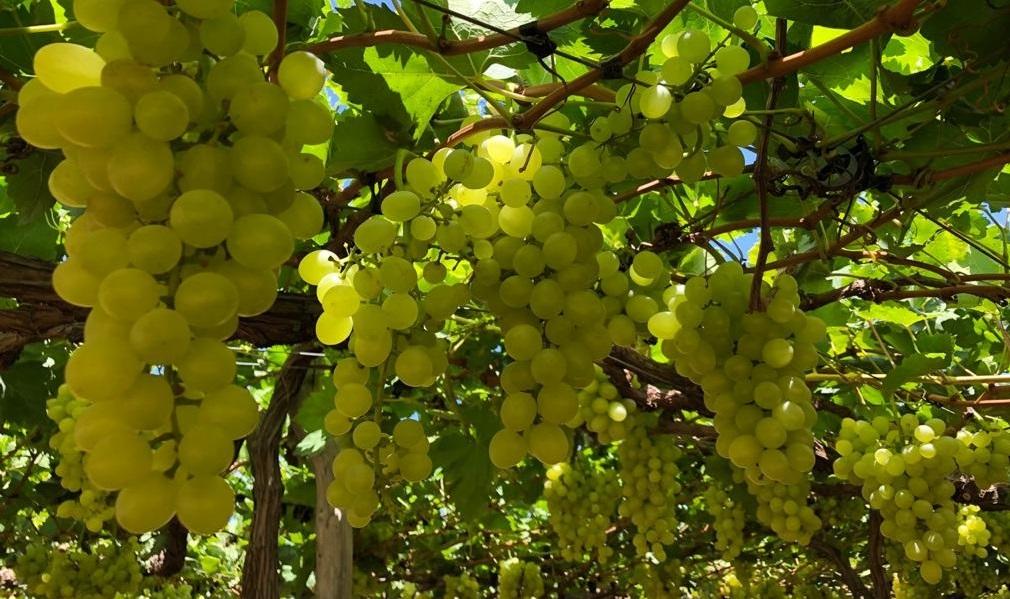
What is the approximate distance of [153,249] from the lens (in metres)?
0.55

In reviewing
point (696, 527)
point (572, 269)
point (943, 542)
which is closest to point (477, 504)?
point (943, 542)

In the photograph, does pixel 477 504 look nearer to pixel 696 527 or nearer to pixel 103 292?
pixel 103 292

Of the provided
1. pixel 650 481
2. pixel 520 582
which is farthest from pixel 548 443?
pixel 520 582

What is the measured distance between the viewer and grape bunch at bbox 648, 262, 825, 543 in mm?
1090

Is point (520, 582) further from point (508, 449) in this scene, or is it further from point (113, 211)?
point (113, 211)

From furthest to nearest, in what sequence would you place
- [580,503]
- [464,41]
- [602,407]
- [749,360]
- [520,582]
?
1. [520,582]
2. [580,503]
3. [602,407]
4. [749,360]
5. [464,41]

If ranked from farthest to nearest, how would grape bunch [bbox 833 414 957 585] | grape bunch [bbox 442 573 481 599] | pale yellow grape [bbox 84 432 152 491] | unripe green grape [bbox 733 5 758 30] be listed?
grape bunch [bbox 442 573 481 599] < grape bunch [bbox 833 414 957 585] < unripe green grape [bbox 733 5 758 30] < pale yellow grape [bbox 84 432 152 491]

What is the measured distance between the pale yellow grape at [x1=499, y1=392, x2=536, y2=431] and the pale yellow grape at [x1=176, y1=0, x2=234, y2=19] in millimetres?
449

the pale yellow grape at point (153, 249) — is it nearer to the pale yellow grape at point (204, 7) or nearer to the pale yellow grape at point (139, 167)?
the pale yellow grape at point (139, 167)

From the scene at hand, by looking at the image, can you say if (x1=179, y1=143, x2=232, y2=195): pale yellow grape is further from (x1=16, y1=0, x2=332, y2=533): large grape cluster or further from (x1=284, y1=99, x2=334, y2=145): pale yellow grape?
(x1=284, y1=99, x2=334, y2=145): pale yellow grape

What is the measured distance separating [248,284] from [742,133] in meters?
0.62

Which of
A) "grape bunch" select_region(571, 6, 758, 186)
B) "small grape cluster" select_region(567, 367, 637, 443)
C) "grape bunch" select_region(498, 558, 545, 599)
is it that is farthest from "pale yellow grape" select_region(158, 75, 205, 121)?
"grape bunch" select_region(498, 558, 545, 599)

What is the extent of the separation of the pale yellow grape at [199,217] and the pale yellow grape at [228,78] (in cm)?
10

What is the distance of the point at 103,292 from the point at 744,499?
3001 millimetres
